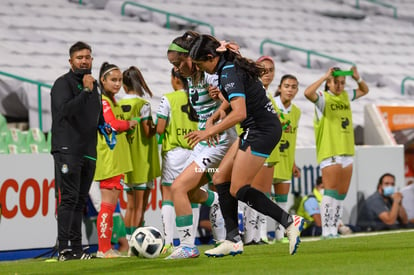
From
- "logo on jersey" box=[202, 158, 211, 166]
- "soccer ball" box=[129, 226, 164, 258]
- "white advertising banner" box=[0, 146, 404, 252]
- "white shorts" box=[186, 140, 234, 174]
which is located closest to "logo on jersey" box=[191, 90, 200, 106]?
"white shorts" box=[186, 140, 234, 174]

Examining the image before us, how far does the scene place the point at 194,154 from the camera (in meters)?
9.91

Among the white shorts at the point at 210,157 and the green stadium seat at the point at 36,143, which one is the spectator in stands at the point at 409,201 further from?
the white shorts at the point at 210,157

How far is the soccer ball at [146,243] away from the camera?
9.60 meters

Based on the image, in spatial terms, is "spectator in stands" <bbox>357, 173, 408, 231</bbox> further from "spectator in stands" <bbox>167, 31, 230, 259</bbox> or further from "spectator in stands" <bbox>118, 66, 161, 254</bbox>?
"spectator in stands" <bbox>167, 31, 230, 259</bbox>

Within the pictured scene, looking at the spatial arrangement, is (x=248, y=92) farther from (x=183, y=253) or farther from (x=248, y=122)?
(x=183, y=253)

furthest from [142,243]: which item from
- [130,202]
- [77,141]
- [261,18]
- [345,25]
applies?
[345,25]

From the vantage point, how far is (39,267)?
923 centimetres

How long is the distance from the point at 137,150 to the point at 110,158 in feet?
2.69

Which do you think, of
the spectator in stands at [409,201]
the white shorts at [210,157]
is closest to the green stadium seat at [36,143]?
the white shorts at [210,157]

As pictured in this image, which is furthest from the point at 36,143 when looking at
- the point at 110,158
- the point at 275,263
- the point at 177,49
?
the point at 275,263

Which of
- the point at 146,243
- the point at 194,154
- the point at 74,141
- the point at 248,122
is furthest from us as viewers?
the point at 74,141

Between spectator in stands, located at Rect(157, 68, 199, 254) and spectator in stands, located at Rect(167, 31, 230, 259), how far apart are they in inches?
54.6

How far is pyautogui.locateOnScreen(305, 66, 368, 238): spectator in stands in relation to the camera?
1337 cm

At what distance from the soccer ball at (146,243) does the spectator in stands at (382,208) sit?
267 inches
